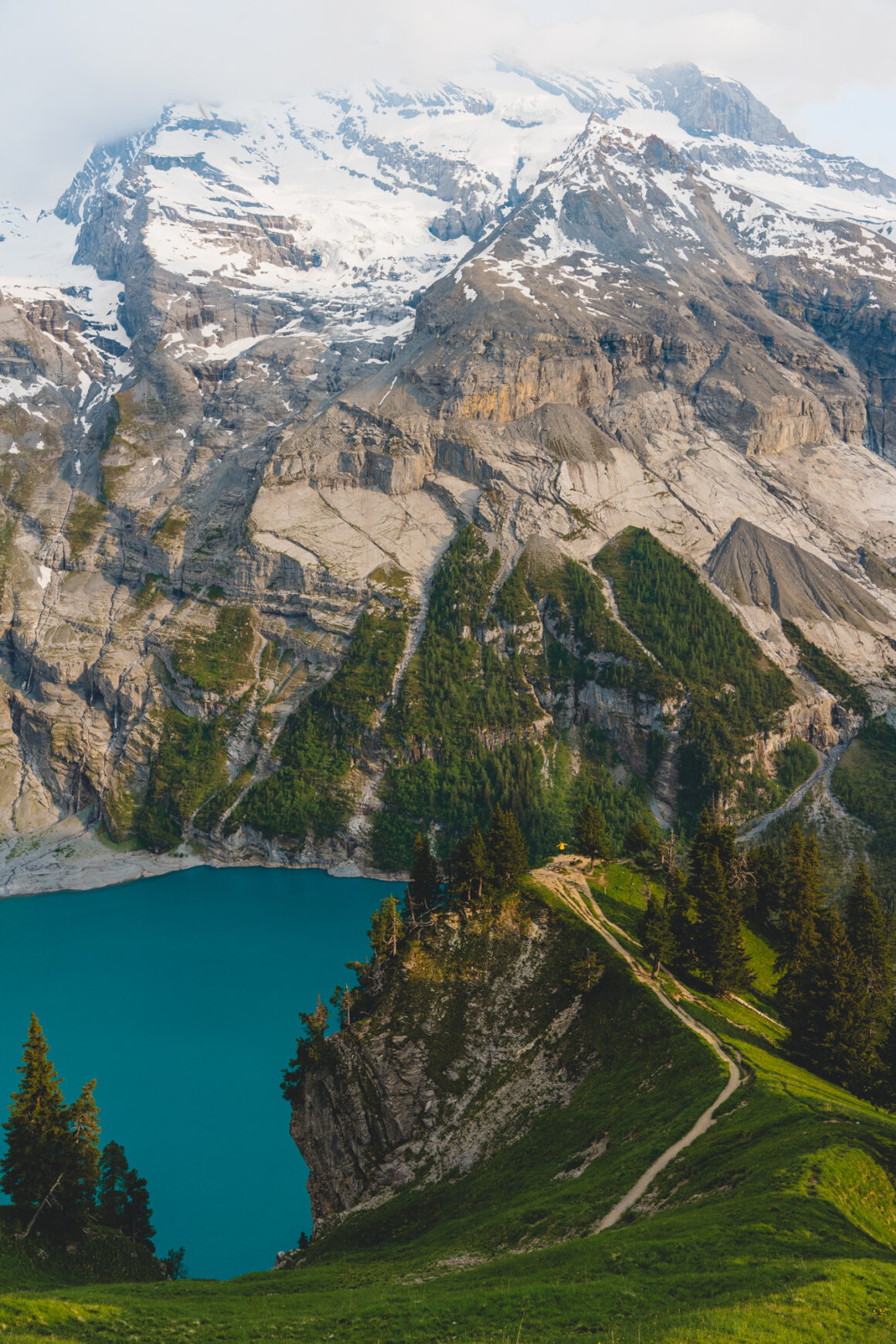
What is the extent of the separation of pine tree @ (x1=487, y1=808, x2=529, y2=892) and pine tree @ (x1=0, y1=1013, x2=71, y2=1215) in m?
38.8

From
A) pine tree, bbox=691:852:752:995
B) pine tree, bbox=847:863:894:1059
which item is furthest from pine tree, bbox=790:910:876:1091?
pine tree, bbox=847:863:894:1059

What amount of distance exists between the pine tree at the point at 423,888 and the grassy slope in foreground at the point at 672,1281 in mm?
36272

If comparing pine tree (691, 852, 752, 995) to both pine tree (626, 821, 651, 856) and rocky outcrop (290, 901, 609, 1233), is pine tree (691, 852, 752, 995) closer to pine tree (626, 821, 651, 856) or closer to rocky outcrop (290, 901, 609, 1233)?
rocky outcrop (290, 901, 609, 1233)

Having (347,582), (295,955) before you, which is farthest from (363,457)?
(295,955)

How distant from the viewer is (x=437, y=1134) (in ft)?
185

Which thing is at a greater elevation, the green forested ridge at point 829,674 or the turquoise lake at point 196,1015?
the green forested ridge at point 829,674

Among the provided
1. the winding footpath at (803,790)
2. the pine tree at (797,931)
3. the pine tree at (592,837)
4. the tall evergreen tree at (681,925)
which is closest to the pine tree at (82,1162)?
the tall evergreen tree at (681,925)

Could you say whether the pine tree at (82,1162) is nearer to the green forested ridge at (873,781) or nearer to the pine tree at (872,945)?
the pine tree at (872,945)

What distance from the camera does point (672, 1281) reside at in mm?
24219

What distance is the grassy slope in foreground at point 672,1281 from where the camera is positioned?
21.6m

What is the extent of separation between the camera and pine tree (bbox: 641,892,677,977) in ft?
200

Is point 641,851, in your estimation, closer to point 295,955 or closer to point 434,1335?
point 295,955

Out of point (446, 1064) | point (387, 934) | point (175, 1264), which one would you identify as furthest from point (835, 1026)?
point (175, 1264)

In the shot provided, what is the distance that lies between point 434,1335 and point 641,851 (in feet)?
245
